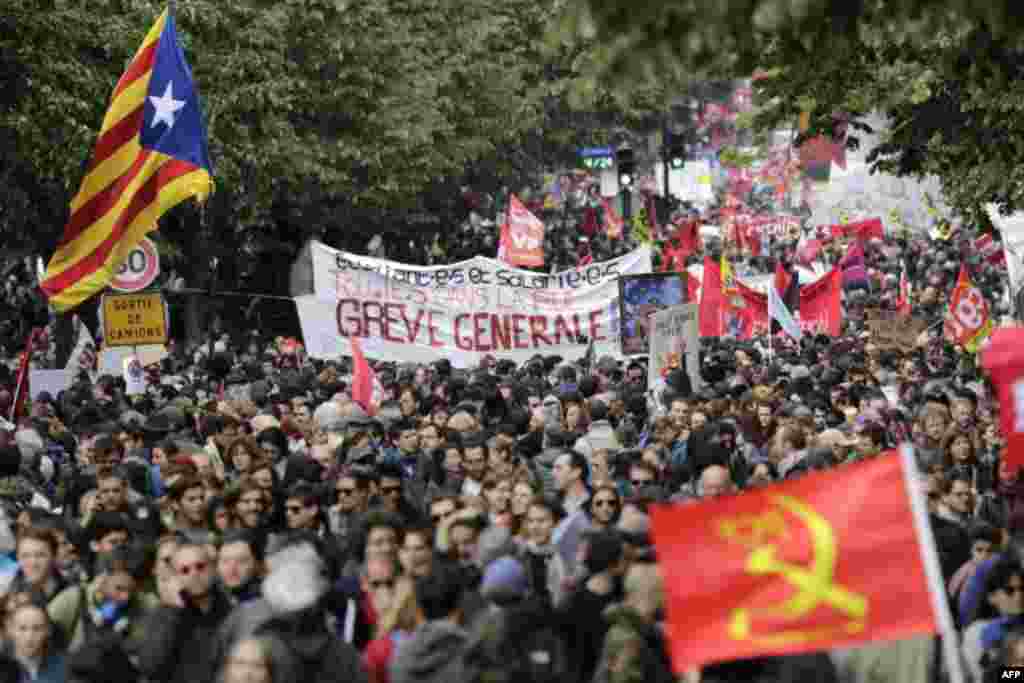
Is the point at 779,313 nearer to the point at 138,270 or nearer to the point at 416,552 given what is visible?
the point at 138,270

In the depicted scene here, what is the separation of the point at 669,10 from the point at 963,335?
47.9 feet

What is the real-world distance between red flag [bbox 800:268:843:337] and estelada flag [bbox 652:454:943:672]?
2074 centimetres

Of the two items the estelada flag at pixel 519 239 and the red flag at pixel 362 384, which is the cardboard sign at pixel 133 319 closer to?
the red flag at pixel 362 384

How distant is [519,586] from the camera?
32.1 ft

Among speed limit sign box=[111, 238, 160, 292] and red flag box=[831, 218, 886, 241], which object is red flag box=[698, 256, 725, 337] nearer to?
speed limit sign box=[111, 238, 160, 292]

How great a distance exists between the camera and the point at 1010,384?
1098cm

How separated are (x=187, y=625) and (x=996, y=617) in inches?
121

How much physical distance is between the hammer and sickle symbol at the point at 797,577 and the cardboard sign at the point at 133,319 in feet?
51.0

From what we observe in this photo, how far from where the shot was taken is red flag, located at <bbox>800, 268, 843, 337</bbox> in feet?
97.1

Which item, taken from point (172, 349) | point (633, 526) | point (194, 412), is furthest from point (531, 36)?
point (633, 526)

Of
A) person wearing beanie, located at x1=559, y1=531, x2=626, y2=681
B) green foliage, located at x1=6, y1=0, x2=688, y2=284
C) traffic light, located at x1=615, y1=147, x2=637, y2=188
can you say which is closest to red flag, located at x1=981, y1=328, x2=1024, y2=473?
person wearing beanie, located at x1=559, y1=531, x2=626, y2=681

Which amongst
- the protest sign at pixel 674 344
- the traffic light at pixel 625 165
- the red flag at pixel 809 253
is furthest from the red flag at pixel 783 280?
the red flag at pixel 809 253

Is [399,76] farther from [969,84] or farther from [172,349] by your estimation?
[969,84]

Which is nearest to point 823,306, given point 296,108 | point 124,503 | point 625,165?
point 296,108
